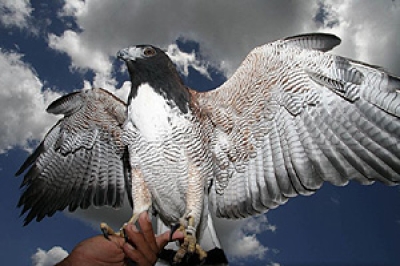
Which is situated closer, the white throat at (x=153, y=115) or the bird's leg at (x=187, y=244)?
the bird's leg at (x=187, y=244)

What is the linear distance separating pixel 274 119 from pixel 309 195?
798 mm

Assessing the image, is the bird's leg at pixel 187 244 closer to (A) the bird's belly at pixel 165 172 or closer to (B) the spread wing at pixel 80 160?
(A) the bird's belly at pixel 165 172

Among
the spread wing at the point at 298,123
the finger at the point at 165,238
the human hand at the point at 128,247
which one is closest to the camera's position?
the human hand at the point at 128,247

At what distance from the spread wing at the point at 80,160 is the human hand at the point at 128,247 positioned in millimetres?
1625

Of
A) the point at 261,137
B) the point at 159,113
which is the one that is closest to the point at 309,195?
the point at 261,137

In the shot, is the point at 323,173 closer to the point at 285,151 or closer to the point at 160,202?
the point at 285,151

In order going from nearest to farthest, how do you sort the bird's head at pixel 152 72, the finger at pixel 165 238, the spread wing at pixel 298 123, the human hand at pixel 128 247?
the human hand at pixel 128 247
the finger at pixel 165 238
the spread wing at pixel 298 123
the bird's head at pixel 152 72

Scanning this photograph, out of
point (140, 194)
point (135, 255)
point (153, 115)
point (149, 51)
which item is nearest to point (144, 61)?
point (149, 51)

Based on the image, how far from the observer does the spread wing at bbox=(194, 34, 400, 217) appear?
127 inches

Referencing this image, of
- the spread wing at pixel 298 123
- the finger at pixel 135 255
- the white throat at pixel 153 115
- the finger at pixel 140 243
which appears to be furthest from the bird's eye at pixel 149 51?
the finger at pixel 135 255

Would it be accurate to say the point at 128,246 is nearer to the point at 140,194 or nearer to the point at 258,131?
the point at 140,194

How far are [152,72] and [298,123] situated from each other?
1.46 meters

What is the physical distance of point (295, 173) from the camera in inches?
142

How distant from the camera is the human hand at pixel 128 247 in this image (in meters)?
2.68
